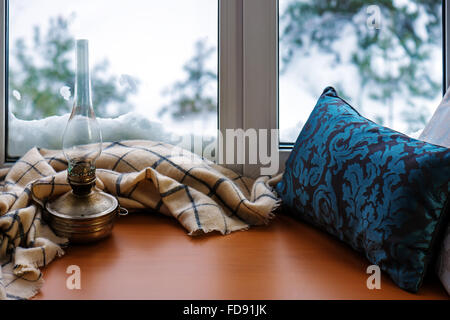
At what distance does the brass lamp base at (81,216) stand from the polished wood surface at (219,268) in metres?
0.03

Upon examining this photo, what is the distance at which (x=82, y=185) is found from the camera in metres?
0.95

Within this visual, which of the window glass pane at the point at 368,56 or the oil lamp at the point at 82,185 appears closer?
the oil lamp at the point at 82,185

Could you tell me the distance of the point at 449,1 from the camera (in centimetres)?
127

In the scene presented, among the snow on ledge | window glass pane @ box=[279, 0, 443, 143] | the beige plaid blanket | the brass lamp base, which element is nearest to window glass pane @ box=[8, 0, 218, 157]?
the snow on ledge

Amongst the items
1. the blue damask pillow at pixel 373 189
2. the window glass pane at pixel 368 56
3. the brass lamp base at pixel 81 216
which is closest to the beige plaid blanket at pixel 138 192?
the brass lamp base at pixel 81 216

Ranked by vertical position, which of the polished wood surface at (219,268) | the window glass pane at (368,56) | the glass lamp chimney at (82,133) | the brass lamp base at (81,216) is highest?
the window glass pane at (368,56)

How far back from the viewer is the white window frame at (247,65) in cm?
128

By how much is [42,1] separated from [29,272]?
886 millimetres

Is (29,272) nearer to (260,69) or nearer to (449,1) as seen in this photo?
(260,69)

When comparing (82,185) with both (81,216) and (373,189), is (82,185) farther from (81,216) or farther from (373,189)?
(373,189)

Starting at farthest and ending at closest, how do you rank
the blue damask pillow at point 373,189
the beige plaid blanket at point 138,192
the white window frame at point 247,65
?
1. the white window frame at point 247,65
2. the beige plaid blanket at point 138,192
3. the blue damask pillow at point 373,189

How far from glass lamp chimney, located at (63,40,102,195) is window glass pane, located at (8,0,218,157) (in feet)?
1.11

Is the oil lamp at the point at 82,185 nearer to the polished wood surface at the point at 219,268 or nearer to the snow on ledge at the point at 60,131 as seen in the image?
the polished wood surface at the point at 219,268

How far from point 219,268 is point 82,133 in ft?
1.43
